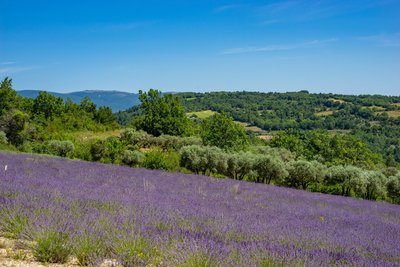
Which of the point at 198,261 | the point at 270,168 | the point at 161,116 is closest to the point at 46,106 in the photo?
the point at 161,116

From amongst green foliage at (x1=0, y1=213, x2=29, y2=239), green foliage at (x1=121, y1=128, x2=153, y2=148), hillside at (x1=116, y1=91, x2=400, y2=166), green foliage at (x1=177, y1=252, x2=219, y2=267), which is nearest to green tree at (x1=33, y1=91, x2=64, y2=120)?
green foliage at (x1=121, y1=128, x2=153, y2=148)

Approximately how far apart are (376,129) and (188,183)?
102143 millimetres

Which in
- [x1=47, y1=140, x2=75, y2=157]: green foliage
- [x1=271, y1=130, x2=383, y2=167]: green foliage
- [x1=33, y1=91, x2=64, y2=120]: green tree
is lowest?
[x1=271, y1=130, x2=383, y2=167]: green foliage

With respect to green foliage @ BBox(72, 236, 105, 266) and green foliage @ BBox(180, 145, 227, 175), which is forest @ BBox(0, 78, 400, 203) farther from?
green foliage @ BBox(72, 236, 105, 266)

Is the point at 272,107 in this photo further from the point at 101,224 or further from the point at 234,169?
the point at 101,224

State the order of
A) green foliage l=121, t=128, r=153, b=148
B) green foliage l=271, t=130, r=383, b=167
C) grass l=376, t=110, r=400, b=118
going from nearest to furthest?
green foliage l=121, t=128, r=153, b=148, green foliage l=271, t=130, r=383, b=167, grass l=376, t=110, r=400, b=118

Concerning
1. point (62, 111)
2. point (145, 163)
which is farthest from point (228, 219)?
point (62, 111)

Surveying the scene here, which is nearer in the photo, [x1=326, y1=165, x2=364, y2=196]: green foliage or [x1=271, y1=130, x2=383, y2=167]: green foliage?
[x1=326, y1=165, x2=364, y2=196]: green foliage

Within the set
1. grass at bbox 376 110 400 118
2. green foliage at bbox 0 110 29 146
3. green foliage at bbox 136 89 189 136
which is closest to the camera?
green foliage at bbox 0 110 29 146

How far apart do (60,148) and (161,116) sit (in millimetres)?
24240

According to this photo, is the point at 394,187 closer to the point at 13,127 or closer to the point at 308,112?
the point at 13,127

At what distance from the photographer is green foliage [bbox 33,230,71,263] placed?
367 cm

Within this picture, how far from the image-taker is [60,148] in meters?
24.5

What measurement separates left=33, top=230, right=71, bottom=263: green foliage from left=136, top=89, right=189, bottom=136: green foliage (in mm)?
42009
